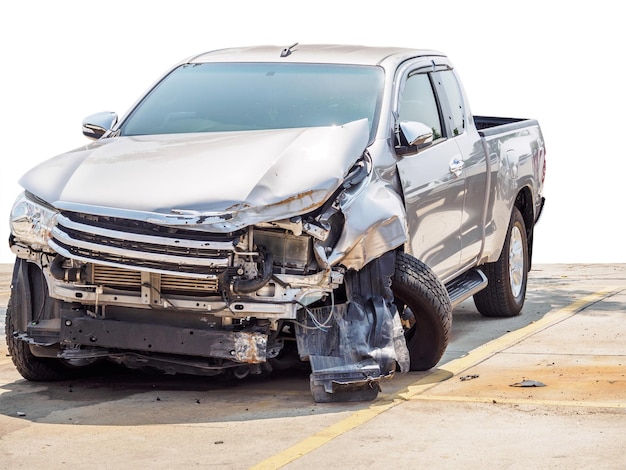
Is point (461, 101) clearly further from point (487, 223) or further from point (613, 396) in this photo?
point (613, 396)

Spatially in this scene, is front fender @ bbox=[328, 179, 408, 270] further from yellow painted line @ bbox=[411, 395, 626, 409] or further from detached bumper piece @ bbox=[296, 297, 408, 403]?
yellow painted line @ bbox=[411, 395, 626, 409]

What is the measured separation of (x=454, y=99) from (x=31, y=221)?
3952 millimetres

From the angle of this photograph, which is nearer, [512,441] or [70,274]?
[512,441]

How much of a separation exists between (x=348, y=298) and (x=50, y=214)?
184cm

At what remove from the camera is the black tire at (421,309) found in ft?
27.3

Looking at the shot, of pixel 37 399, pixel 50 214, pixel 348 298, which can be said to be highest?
pixel 50 214

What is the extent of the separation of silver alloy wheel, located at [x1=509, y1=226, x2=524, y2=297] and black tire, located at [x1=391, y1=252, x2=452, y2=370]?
2877 mm

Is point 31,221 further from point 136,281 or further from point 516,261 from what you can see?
point 516,261

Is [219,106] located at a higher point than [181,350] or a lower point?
higher

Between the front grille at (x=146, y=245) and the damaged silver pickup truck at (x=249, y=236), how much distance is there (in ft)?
0.04

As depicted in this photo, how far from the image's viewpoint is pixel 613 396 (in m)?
7.91

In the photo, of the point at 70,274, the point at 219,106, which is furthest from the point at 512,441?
the point at 219,106

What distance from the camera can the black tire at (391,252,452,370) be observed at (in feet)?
27.3

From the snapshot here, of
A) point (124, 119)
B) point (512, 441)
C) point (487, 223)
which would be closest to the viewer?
point (512, 441)
